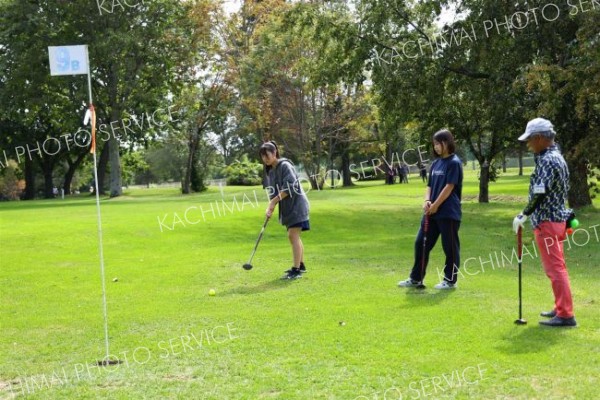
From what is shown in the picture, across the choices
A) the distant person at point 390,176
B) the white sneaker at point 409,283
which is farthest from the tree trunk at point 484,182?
the distant person at point 390,176

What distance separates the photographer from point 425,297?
8.30 meters

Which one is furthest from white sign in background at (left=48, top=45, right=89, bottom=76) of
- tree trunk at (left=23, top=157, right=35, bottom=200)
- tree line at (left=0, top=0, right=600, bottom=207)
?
tree trunk at (left=23, top=157, right=35, bottom=200)

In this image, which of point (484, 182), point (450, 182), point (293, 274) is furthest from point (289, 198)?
point (484, 182)

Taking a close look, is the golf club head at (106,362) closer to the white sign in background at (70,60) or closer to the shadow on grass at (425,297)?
the white sign in background at (70,60)

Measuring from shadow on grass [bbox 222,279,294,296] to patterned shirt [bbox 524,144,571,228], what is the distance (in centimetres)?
407

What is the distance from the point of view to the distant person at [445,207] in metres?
8.55

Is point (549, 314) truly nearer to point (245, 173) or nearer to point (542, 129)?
point (542, 129)

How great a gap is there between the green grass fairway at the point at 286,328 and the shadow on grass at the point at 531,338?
2 centimetres

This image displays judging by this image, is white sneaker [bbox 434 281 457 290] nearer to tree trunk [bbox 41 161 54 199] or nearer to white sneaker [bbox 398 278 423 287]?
white sneaker [bbox 398 278 423 287]

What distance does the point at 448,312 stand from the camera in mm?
7434

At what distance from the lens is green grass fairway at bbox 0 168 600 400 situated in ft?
17.4

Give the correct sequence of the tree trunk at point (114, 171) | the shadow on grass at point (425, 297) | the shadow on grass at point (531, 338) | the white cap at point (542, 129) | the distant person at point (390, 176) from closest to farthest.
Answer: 1. the shadow on grass at point (531, 338)
2. the white cap at point (542, 129)
3. the shadow on grass at point (425, 297)
4. the tree trunk at point (114, 171)
5. the distant person at point (390, 176)

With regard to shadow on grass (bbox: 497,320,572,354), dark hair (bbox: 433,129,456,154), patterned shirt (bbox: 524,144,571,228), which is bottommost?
shadow on grass (bbox: 497,320,572,354)

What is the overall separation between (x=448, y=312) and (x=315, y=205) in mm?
18537
